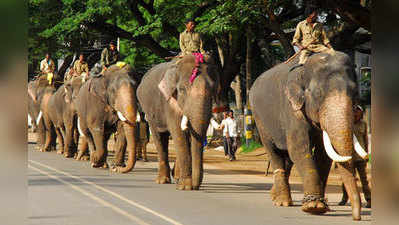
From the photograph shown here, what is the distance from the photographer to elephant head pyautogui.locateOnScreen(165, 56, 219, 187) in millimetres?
12859

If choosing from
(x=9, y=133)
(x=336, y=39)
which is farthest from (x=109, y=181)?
(x=9, y=133)

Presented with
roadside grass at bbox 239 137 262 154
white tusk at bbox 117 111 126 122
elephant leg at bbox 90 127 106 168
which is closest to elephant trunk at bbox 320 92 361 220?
white tusk at bbox 117 111 126 122

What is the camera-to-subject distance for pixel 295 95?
965cm

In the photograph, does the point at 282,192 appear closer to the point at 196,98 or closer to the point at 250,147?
the point at 196,98

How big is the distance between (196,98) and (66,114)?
12576mm

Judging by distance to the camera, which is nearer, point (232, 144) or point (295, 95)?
point (295, 95)

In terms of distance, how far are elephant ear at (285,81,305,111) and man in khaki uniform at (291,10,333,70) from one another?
1.36 feet

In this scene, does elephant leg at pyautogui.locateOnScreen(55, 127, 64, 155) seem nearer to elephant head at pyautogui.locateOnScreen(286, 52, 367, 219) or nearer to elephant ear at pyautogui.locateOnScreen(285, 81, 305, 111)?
elephant ear at pyautogui.locateOnScreen(285, 81, 305, 111)

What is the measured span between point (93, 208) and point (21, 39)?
27.4 ft

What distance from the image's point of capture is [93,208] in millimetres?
10156

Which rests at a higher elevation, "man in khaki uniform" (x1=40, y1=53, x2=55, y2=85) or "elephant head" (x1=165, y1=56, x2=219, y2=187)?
"man in khaki uniform" (x1=40, y1=53, x2=55, y2=85)

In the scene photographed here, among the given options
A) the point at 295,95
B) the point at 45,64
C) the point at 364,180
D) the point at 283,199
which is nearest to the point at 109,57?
the point at 45,64

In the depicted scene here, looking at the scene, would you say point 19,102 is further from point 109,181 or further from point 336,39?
point 336,39

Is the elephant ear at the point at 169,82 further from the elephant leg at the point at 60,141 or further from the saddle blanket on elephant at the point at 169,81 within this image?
the elephant leg at the point at 60,141
